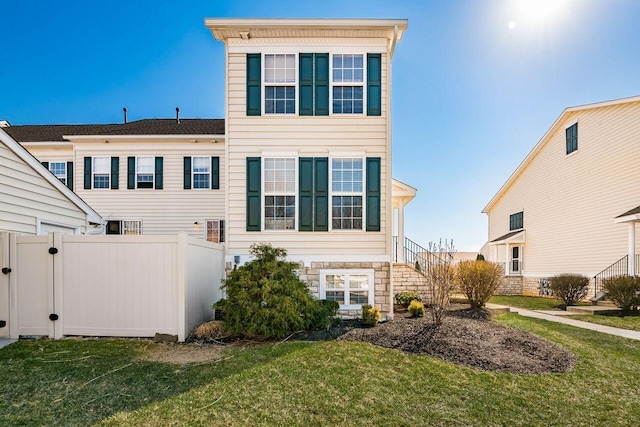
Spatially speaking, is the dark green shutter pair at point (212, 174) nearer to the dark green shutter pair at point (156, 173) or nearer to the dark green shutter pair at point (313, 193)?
the dark green shutter pair at point (156, 173)

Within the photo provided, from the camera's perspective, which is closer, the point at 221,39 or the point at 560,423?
the point at 560,423

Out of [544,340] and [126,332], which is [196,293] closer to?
[126,332]

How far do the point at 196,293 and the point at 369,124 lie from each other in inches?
216

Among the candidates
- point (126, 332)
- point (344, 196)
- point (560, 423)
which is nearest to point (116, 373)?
point (126, 332)

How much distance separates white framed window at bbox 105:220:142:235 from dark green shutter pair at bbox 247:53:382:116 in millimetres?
8293

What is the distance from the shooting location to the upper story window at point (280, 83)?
9.27 meters

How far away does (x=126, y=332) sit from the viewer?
22.8 feet

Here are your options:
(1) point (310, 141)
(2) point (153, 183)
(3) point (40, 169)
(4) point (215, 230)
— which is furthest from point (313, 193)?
(2) point (153, 183)

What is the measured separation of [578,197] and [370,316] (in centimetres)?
1388

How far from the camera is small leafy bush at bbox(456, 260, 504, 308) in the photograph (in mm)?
10750

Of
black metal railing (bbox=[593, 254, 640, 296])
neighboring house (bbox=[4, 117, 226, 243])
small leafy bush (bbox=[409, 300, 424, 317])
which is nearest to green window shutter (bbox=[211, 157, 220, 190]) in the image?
neighboring house (bbox=[4, 117, 226, 243])

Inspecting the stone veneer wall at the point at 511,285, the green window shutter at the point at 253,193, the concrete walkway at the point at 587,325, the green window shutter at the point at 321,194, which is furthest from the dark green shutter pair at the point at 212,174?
the stone veneer wall at the point at 511,285

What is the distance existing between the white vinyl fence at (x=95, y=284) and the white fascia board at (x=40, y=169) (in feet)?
5.39

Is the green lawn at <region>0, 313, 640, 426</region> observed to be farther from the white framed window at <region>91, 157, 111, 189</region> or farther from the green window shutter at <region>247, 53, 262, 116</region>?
the white framed window at <region>91, 157, 111, 189</region>
